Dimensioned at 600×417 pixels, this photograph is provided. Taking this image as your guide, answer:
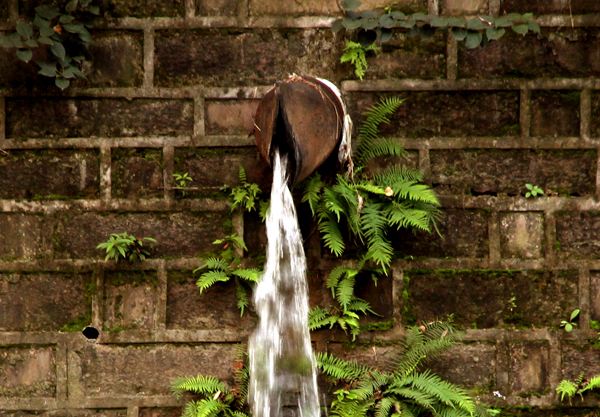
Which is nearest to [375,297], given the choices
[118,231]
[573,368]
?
[573,368]

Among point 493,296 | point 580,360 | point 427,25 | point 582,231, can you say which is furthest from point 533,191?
point 427,25

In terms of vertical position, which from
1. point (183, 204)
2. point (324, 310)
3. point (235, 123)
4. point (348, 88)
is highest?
point (348, 88)

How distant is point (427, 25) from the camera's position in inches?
136

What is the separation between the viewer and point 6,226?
3639 millimetres

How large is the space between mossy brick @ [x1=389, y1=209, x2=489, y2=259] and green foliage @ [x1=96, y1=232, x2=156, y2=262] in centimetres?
169

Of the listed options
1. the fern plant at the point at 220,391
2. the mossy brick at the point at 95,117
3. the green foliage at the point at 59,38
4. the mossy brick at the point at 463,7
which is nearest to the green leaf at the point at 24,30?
the green foliage at the point at 59,38

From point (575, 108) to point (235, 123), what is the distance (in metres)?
2.26

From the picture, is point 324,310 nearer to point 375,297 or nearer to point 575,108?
point 375,297

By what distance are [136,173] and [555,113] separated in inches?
111

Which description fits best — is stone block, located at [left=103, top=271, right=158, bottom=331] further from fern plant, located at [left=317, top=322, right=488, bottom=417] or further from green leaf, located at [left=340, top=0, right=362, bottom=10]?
green leaf, located at [left=340, top=0, right=362, bottom=10]

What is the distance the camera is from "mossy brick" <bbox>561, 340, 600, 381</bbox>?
3631 mm

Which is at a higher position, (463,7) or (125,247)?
(463,7)

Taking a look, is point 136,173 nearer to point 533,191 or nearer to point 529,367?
point 533,191

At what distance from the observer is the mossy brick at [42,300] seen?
3641mm
